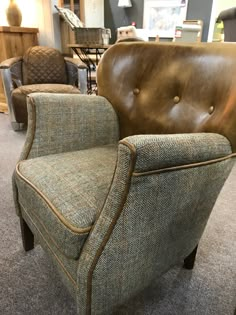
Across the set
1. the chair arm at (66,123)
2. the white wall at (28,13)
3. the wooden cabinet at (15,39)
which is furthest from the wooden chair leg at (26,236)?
the white wall at (28,13)

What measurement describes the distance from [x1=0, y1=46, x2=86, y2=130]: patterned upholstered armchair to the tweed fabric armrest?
6.44ft

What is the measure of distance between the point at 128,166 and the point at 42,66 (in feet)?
8.29

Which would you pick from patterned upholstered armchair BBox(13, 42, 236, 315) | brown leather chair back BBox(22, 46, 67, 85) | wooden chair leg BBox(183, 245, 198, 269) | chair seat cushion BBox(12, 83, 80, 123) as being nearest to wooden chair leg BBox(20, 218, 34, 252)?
patterned upholstered armchair BBox(13, 42, 236, 315)

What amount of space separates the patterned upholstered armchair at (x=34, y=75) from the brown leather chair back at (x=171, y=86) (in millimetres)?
1330

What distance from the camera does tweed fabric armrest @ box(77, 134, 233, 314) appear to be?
52 cm

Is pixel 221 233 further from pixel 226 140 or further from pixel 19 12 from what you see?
pixel 19 12

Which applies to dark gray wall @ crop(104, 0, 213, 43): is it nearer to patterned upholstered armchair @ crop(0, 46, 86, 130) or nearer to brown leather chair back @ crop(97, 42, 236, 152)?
patterned upholstered armchair @ crop(0, 46, 86, 130)

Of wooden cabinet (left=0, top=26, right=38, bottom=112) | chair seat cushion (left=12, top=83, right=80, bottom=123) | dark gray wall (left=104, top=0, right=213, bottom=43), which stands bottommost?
chair seat cushion (left=12, top=83, right=80, bottom=123)

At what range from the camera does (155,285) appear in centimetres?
98

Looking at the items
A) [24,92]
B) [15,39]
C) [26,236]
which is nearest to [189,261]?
[26,236]

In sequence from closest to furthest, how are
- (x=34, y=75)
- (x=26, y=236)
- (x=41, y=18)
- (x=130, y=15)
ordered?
(x=26, y=236) → (x=34, y=75) → (x=41, y=18) → (x=130, y=15)

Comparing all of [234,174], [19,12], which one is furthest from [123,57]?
[19,12]

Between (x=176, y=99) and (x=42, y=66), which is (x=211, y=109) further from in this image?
(x=42, y=66)

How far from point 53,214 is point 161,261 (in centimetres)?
37
